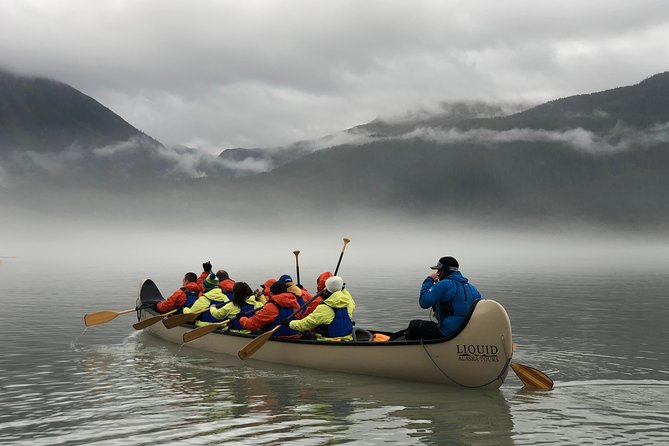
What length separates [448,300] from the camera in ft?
49.7

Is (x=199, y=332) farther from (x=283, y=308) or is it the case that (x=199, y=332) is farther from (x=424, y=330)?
(x=424, y=330)

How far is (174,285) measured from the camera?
56.1 m

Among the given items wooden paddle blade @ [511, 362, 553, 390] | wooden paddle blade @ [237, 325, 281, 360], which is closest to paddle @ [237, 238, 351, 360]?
wooden paddle blade @ [237, 325, 281, 360]

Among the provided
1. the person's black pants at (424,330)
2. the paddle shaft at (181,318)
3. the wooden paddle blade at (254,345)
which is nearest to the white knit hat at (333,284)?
the person's black pants at (424,330)

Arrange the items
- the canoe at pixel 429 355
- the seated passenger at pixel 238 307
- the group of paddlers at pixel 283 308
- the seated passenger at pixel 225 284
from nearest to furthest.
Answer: the canoe at pixel 429 355 < the group of paddlers at pixel 283 308 < the seated passenger at pixel 238 307 < the seated passenger at pixel 225 284

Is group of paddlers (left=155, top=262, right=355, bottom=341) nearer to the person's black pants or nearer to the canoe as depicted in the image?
the canoe

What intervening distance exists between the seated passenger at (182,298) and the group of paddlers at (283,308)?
33 mm

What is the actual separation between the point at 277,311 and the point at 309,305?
2.83 feet

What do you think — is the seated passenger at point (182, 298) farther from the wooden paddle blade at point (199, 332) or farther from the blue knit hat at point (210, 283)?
the wooden paddle blade at point (199, 332)

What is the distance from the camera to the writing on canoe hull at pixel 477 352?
14430 mm

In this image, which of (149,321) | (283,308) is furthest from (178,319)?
(283,308)

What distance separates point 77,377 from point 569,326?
19288 mm

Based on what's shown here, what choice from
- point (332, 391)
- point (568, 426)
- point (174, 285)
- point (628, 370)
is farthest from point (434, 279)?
point (174, 285)

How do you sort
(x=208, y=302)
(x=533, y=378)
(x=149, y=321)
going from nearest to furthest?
(x=533, y=378) → (x=208, y=302) → (x=149, y=321)
